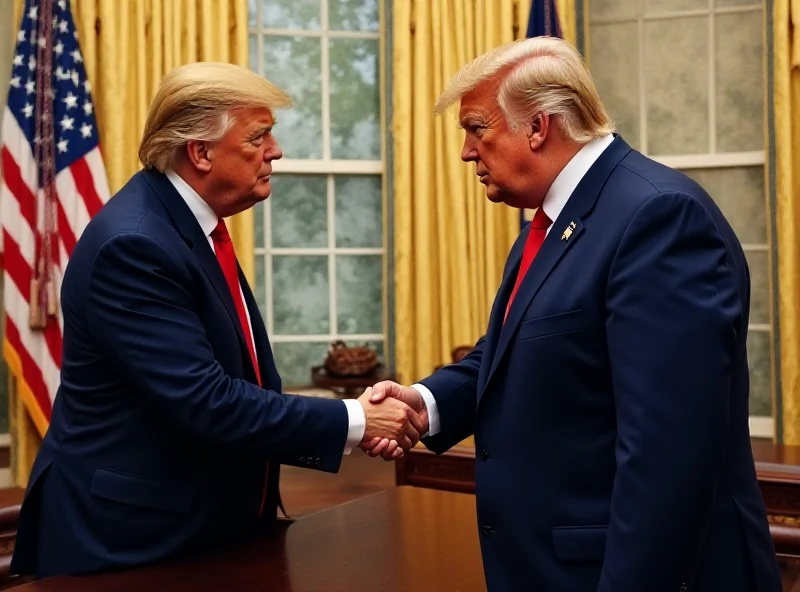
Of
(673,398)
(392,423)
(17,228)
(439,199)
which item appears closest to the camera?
(673,398)

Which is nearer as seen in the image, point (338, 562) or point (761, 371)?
point (338, 562)

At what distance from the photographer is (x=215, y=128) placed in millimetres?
2182

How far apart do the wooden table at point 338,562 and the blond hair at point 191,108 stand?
855mm

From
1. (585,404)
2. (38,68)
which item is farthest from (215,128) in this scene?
(38,68)

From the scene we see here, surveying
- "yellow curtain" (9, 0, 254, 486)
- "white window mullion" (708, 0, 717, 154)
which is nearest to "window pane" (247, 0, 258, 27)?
"yellow curtain" (9, 0, 254, 486)

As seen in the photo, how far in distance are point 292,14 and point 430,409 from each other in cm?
381

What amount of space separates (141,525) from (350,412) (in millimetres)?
489

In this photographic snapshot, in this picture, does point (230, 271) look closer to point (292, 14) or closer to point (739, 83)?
point (292, 14)

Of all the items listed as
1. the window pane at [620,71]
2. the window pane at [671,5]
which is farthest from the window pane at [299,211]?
the window pane at [671,5]

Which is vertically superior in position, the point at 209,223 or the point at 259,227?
the point at 259,227

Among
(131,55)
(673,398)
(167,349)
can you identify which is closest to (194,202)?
(167,349)

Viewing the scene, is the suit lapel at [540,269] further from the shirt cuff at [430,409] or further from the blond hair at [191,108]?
the blond hair at [191,108]

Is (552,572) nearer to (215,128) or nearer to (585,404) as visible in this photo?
(585,404)

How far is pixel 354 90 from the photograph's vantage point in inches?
224
